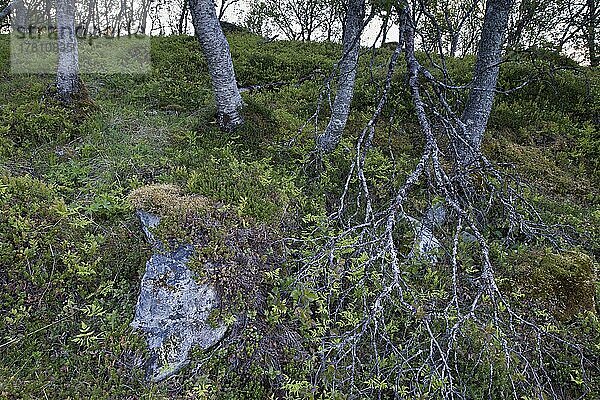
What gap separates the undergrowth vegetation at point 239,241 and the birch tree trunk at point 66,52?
316 mm

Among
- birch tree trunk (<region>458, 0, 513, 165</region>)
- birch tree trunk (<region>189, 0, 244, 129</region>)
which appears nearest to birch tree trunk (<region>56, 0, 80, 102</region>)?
birch tree trunk (<region>189, 0, 244, 129</region>)

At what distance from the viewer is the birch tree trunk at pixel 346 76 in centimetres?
492

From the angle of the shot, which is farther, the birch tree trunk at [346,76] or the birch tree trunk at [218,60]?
the birch tree trunk at [218,60]

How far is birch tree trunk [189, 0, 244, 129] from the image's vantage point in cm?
541

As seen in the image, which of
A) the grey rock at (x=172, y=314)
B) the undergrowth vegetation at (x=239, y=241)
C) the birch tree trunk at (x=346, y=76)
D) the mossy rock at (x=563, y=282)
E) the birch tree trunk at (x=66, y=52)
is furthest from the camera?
the birch tree trunk at (x=66, y=52)

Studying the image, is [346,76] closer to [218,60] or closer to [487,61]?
[218,60]

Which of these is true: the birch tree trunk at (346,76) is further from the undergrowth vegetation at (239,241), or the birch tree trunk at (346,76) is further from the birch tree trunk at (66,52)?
the birch tree trunk at (66,52)

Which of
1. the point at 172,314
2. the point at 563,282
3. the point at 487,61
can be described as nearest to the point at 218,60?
the point at 172,314

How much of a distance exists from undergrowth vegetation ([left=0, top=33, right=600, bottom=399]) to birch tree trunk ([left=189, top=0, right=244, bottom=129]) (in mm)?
236

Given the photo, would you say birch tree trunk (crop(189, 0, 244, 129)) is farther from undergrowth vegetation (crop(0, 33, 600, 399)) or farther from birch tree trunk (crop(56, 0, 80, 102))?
birch tree trunk (crop(56, 0, 80, 102))

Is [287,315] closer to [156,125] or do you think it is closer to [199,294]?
[199,294]

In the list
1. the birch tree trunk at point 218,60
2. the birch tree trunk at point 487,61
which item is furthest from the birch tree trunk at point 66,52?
the birch tree trunk at point 487,61

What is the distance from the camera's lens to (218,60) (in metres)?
5.57

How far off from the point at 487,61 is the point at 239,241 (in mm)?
4384
